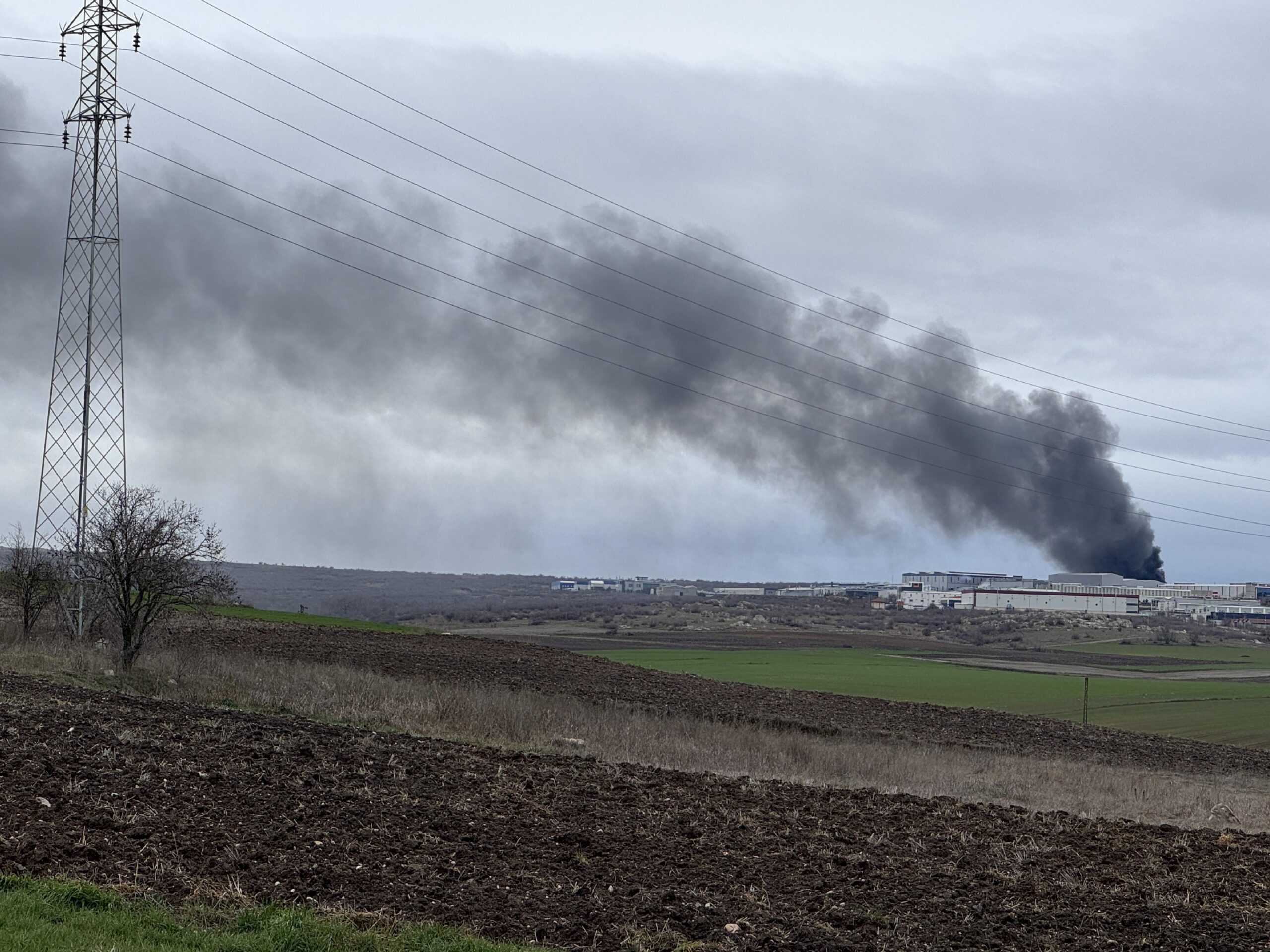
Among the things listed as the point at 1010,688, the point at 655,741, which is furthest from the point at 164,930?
→ the point at 1010,688

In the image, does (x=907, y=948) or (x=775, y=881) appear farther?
(x=775, y=881)

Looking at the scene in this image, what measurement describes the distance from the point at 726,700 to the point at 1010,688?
34602mm

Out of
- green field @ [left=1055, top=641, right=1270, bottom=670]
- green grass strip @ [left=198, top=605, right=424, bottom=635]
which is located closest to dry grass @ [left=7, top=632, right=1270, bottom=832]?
green grass strip @ [left=198, top=605, right=424, bottom=635]

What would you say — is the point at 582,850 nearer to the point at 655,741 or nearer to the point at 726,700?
the point at 655,741

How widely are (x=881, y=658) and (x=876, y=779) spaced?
77074 mm

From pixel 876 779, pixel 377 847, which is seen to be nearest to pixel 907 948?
pixel 377 847

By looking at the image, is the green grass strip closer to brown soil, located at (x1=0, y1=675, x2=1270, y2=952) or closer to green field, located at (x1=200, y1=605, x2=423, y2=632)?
green field, located at (x1=200, y1=605, x2=423, y2=632)

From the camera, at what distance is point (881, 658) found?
332ft

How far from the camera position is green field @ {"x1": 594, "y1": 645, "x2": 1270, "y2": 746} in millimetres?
57000

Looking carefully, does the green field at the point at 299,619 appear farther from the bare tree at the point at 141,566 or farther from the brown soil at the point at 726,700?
the bare tree at the point at 141,566

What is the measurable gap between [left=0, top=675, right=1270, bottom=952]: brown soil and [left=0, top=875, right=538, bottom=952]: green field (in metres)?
0.56

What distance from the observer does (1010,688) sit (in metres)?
74.4

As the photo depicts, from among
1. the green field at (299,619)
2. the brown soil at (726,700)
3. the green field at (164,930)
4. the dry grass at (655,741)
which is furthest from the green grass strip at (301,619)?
the green field at (164,930)

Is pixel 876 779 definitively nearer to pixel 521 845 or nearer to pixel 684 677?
pixel 521 845
